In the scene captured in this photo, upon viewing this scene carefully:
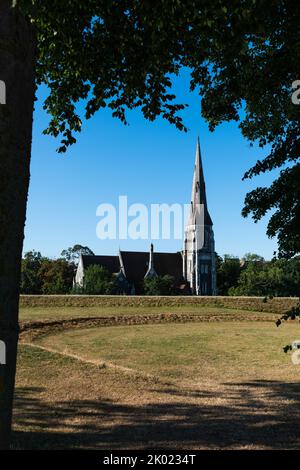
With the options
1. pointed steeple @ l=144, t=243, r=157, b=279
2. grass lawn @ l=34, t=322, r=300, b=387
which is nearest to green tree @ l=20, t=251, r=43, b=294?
pointed steeple @ l=144, t=243, r=157, b=279

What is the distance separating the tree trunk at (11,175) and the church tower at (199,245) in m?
73.7

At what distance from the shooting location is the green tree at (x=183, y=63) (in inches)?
224

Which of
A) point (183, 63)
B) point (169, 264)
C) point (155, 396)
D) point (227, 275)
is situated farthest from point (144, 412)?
point (227, 275)

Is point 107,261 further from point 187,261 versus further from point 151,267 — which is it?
point 187,261

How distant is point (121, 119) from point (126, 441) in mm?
5525

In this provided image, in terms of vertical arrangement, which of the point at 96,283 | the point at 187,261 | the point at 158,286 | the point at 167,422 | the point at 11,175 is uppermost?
the point at 187,261

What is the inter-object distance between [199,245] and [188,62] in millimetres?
74299

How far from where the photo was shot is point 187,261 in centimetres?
8081

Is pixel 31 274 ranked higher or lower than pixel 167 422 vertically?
higher

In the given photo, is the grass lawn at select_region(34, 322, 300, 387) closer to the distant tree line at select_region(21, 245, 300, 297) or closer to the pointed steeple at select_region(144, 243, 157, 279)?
the distant tree line at select_region(21, 245, 300, 297)

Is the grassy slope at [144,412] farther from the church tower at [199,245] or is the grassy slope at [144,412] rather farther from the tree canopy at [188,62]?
the church tower at [199,245]
